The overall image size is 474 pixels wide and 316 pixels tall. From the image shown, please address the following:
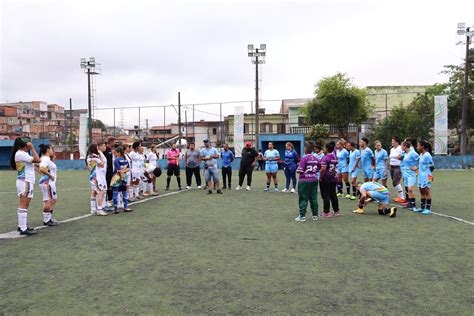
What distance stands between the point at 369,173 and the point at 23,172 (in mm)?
9014

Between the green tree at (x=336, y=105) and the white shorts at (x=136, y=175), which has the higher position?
the green tree at (x=336, y=105)

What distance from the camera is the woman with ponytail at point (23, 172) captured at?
7.10m

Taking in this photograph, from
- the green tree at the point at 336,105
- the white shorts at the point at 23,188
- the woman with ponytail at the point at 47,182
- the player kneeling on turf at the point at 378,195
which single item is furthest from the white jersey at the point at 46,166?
the green tree at the point at 336,105

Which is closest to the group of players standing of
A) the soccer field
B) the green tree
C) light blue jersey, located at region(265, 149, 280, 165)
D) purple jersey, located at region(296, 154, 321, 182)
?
purple jersey, located at region(296, 154, 321, 182)

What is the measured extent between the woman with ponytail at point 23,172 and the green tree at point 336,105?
3485 centimetres

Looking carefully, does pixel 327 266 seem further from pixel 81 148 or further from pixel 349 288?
pixel 81 148

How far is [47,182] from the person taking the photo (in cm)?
797

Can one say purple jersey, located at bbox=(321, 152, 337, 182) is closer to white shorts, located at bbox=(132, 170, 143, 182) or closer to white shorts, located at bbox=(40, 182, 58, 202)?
white shorts, located at bbox=(132, 170, 143, 182)

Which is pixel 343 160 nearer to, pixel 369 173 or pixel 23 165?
pixel 369 173

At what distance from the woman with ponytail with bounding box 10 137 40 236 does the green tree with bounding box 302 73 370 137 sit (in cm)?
3485

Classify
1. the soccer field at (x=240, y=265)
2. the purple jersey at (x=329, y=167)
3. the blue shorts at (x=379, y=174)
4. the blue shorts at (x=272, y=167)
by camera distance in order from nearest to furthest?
the soccer field at (x=240, y=265) → the purple jersey at (x=329, y=167) → the blue shorts at (x=379, y=174) → the blue shorts at (x=272, y=167)

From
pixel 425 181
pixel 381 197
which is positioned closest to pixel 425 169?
pixel 425 181

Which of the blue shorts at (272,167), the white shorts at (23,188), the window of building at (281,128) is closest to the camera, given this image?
the white shorts at (23,188)

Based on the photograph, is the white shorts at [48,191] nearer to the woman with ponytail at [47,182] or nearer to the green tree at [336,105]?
the woman with ponytail at [47,182]
